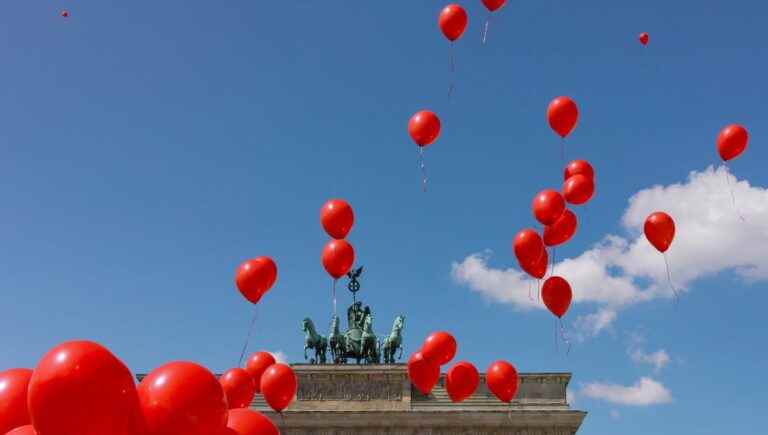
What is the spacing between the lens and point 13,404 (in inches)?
241

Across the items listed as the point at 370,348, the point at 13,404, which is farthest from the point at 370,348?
the point at 13,404

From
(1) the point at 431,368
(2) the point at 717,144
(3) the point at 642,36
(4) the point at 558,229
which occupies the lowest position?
(1) the point at 431,368

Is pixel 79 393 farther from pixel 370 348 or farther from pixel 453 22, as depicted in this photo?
pixel 370 348

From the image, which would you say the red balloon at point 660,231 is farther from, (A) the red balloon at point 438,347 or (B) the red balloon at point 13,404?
(B) the red balloon at point 13,404

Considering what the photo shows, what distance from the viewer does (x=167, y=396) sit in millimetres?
5250

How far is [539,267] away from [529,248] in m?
0.42

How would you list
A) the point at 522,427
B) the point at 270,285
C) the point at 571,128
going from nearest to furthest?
the point at 571,128, the point at 270,285, the point at 522,427

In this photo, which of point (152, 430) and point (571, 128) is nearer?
point (152, 430)

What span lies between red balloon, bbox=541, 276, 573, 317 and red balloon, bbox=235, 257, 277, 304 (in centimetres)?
459

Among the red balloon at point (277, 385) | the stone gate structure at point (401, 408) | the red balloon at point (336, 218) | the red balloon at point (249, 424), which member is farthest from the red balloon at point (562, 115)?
the stone gate structure at point (401, 408)

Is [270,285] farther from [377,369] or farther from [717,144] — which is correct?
[377,369]

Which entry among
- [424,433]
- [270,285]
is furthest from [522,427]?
[270,285]

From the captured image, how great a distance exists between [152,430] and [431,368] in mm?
10040

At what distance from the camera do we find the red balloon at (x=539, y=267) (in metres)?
12.8
